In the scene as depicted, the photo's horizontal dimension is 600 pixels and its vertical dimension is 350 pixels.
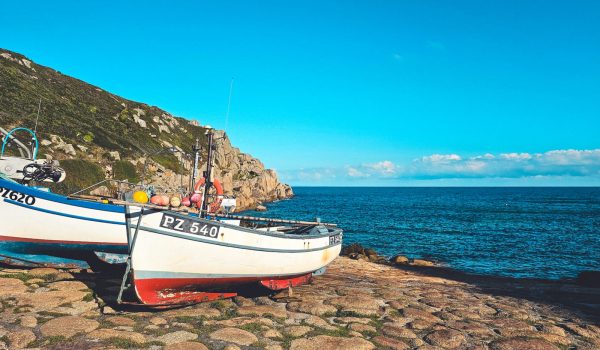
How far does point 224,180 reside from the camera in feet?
207

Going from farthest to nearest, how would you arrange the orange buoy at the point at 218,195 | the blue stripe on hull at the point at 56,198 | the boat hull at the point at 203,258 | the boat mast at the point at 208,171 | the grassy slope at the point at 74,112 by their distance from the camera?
→ the grassy slope at the point at 74,112
the orange buoy at the point at 218,195
the blue stripe on hull at the point at 56,198
the boat mast at the point at 208,171
the boat hull at the point at 203,258

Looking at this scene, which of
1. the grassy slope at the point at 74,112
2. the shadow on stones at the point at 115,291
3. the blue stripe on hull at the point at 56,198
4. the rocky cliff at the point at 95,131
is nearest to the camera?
the shadow on stones at the point at 115,291

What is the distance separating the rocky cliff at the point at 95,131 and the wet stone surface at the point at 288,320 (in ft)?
37.3

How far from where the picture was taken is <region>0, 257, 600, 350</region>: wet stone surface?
6371 millimetres

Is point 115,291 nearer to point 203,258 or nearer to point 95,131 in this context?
point 203,258

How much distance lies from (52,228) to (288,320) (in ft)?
27.1

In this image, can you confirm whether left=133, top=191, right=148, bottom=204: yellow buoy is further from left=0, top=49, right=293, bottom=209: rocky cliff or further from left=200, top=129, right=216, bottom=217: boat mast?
left=0, top=49, right=293, bottom=209: rocky cliff

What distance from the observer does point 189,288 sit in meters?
8.65

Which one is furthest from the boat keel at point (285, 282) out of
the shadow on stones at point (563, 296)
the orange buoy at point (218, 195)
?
the shadow on stones at point (563, 296)

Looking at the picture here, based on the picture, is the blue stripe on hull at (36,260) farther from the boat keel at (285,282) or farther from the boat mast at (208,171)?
the boat keel at (285,282)

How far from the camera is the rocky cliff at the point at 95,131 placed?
1471 inches

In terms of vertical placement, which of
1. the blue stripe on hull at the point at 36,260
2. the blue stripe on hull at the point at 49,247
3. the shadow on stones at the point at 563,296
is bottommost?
the shadow on stones at the point at 563,296

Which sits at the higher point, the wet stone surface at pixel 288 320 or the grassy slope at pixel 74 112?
the grassy slope at pixel 74 112

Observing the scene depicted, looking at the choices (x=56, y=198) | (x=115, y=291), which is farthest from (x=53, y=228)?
(x=115, y=291)
